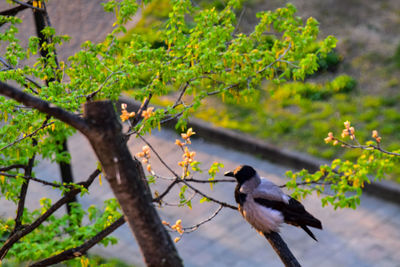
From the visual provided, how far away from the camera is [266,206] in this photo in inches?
211

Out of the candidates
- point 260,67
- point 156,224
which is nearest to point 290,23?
point 260,67

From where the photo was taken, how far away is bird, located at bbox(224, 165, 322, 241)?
17.4 feet

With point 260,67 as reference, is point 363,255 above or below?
below

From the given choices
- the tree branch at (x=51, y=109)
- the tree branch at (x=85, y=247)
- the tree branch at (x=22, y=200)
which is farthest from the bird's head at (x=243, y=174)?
the tree branch at (x=22, y=200)

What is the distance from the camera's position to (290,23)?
7.43 metres

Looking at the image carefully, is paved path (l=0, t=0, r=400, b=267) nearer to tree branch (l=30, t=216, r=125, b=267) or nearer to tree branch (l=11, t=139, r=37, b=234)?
tree branch (l=11, t=139, r=37, b=234)

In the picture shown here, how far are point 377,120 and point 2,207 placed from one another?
22.6 ft

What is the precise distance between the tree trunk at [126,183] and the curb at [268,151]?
25.0ft

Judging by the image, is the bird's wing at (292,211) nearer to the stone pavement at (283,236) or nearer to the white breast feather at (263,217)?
the white breast feather at (263,217)

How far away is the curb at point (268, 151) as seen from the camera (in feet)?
35.6

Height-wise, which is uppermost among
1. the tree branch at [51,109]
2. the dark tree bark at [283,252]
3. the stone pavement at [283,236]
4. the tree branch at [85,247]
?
the stone pavement at [283,236]

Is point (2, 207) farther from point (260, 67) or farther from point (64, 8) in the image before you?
point (260, 67)

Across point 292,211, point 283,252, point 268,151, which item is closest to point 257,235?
point 268,151

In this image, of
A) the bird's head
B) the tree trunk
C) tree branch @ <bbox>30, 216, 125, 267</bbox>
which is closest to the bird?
the bird's head
